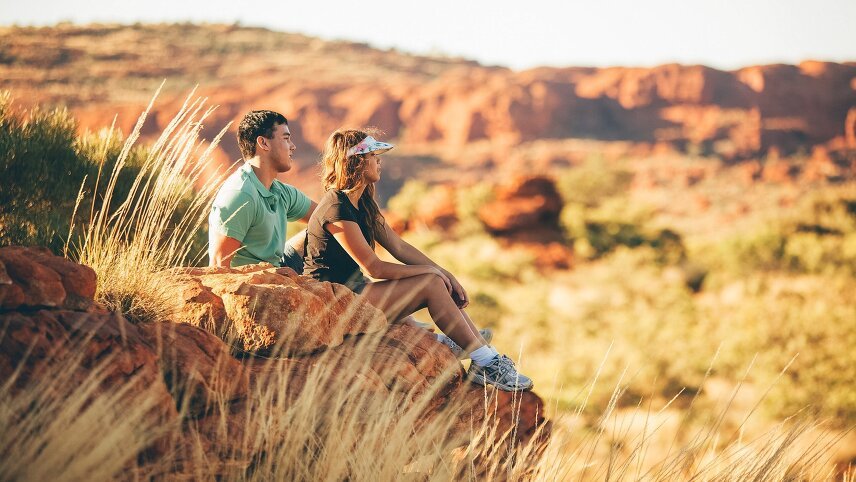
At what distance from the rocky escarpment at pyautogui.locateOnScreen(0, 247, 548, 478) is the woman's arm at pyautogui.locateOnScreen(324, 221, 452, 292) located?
0.29 metres

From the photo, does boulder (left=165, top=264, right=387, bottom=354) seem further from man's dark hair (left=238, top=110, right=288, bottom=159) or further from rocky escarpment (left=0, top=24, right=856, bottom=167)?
rocky escarpment (left=0, top=24, right=856, bottom=167)

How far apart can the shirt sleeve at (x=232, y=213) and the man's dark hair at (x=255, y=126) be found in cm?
39

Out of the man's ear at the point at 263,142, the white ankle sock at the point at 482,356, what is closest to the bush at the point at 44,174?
the man's ear at the point at 263,142

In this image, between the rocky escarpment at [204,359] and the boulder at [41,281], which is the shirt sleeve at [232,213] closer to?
the rocky escarpment at [204,359]

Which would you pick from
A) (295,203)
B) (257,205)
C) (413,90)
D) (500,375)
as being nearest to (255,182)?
(257,205)

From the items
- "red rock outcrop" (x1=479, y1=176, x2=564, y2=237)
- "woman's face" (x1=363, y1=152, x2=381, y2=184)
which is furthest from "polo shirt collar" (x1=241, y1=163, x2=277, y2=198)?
"red rock outcrop" (x1=479, y1=176, x2=564, y2=237)

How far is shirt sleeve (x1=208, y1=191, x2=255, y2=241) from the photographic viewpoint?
4.21 m

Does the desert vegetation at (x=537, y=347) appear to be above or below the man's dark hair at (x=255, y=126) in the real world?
below

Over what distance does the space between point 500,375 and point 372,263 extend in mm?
900

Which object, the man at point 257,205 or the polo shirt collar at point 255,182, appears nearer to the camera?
the man at point 257,205

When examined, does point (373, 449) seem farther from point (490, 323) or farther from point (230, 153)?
point (230, 153)

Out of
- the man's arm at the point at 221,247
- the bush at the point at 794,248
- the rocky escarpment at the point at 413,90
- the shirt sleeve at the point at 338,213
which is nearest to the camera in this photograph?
the shirt sleeve at the point at 338,213

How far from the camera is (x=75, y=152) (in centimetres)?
538

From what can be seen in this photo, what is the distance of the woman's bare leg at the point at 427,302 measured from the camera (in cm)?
385
